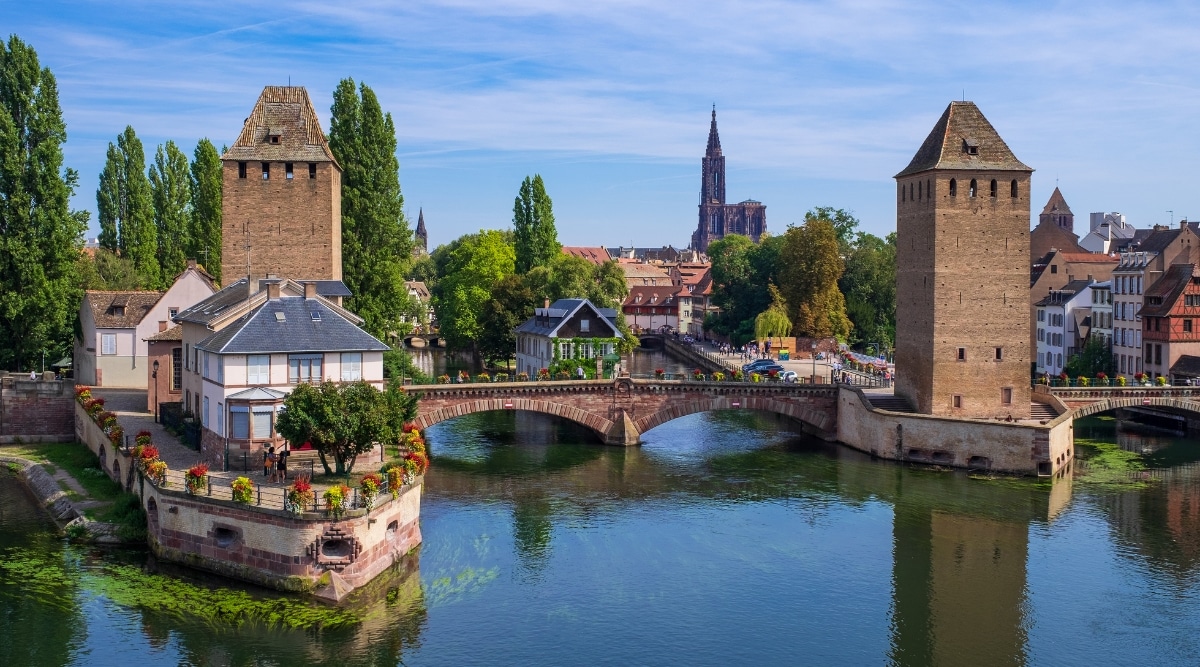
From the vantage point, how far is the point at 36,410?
185 feet

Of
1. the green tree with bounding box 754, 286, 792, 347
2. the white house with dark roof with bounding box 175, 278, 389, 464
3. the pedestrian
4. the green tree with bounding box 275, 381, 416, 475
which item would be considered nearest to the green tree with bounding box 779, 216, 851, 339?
the green tree with bounding box 754, 286, 792, 347

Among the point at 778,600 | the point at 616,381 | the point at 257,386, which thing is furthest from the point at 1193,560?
the point at 257,386

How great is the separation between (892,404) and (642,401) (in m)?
12.7

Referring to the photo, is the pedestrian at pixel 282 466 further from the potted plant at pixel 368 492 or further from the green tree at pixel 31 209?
the green tree at pixel 31 209

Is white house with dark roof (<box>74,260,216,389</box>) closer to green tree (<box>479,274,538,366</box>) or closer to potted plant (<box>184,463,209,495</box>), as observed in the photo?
potted plant (<box>184,463,209,495</box>)

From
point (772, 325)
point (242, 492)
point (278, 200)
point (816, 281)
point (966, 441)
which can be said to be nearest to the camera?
point (242, 492)

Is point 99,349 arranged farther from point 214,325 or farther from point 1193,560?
point 1193,560

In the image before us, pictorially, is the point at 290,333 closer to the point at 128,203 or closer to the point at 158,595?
the point at 158,595

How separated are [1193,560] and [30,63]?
55931 mm

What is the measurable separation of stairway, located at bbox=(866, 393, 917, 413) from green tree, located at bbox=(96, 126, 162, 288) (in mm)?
47147

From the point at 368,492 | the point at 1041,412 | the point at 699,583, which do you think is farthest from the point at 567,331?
the point at 368,492

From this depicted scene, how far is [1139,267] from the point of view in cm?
7494

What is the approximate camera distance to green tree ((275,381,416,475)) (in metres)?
38.6

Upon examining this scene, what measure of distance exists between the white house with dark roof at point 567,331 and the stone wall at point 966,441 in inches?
772
